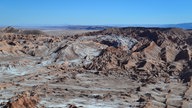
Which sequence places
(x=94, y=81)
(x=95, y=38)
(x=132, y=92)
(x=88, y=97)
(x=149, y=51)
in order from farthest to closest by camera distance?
(x=95, y=38) < (x=149, y=51) < (x=94, y=81) < (x=132, y=92) < (x=88, y=97)

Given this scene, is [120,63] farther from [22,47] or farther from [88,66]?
[22,47]

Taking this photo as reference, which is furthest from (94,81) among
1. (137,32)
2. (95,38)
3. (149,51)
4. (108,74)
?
(137,32)

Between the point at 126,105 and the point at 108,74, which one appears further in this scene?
the point at 108,74

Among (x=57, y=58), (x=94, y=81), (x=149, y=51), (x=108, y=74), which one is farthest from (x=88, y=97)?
(x=149, y=51)

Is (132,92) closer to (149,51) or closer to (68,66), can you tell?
(68,66)

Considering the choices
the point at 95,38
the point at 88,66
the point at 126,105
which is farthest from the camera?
the point at 95,38

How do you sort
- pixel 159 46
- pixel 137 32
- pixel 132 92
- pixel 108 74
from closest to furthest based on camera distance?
pixel 132 92 → pixel 108 74 → pixel 159 46 → pixel 137 32

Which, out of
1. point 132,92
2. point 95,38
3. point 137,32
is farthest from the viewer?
point 137,32
